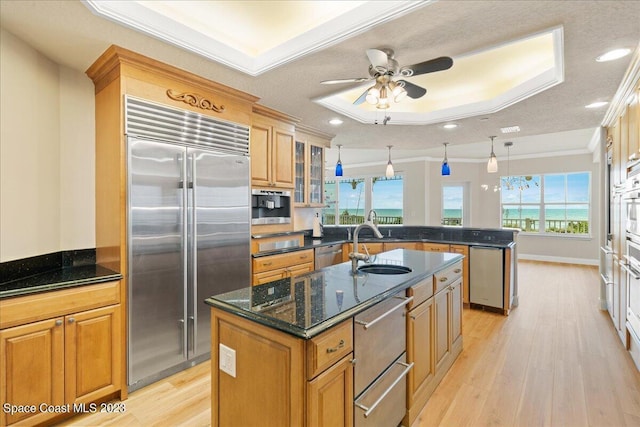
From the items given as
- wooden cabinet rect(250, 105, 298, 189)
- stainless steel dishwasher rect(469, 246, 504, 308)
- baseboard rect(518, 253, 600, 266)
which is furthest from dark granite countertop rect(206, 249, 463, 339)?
baseboard rect(518, 253, 600, 266)

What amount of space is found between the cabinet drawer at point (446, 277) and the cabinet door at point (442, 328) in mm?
58

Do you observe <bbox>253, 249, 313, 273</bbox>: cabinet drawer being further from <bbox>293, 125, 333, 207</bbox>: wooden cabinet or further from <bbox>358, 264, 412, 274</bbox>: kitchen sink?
<bbox>358, 264, 412, 274</bbox>: kitchen sink

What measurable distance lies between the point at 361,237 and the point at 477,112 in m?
2.53

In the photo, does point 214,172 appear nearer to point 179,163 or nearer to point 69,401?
point 179,163

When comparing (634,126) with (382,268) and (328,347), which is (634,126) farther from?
(328,347)

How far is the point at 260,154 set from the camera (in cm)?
351

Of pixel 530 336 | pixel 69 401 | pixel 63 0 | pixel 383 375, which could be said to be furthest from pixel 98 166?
pixel 530 336

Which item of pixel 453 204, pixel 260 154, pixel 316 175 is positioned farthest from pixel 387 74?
pixel 453 204

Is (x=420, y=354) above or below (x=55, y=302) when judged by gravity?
below

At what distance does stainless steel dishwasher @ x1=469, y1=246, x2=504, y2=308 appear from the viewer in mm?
4047

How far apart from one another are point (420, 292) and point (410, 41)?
65.4 inches

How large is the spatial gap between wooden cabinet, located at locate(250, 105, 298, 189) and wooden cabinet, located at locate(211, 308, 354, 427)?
7.19 feet

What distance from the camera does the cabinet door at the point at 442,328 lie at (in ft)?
7.70

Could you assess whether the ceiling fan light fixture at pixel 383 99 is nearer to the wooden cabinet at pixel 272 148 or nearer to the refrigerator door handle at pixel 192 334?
the wooden cabinet at pixel 272 148
